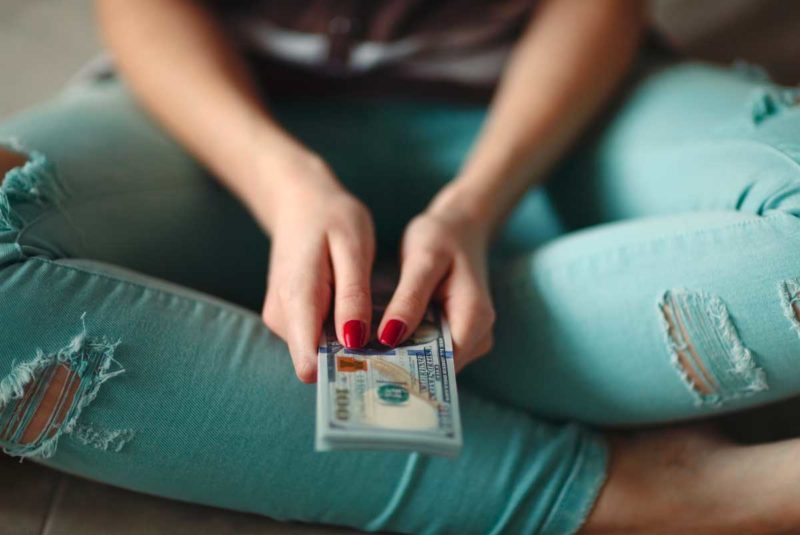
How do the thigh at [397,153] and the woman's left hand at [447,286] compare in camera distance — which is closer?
the woman's left hand at [447,286]

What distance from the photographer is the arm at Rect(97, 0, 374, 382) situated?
56cm

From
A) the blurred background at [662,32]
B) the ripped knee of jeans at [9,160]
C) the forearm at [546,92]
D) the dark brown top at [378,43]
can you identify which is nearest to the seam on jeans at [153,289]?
the ripped knee of jeans at [9,160]

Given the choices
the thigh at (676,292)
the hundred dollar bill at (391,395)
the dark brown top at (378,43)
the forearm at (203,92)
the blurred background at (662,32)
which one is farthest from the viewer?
the blurred background at (662,32)

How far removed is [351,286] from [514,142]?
0.30 m

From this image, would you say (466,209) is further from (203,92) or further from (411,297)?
(203,92)

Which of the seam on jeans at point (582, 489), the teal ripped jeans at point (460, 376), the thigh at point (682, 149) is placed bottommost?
the seam on jeans at point (582, 489)

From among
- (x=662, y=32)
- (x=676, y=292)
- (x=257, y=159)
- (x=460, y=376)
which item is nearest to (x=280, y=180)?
(x=257, y=159)

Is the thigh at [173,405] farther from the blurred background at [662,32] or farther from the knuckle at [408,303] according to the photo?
the blurred background at [662,32]

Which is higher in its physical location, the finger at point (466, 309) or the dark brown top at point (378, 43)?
the dark brown top at point (378, 43)

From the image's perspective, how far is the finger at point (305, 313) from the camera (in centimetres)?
54

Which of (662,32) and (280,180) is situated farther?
(662,32)

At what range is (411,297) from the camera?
0.56 meters

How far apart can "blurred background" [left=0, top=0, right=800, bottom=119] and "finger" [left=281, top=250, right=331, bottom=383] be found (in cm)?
74

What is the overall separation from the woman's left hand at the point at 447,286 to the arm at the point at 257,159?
3 centimetres
